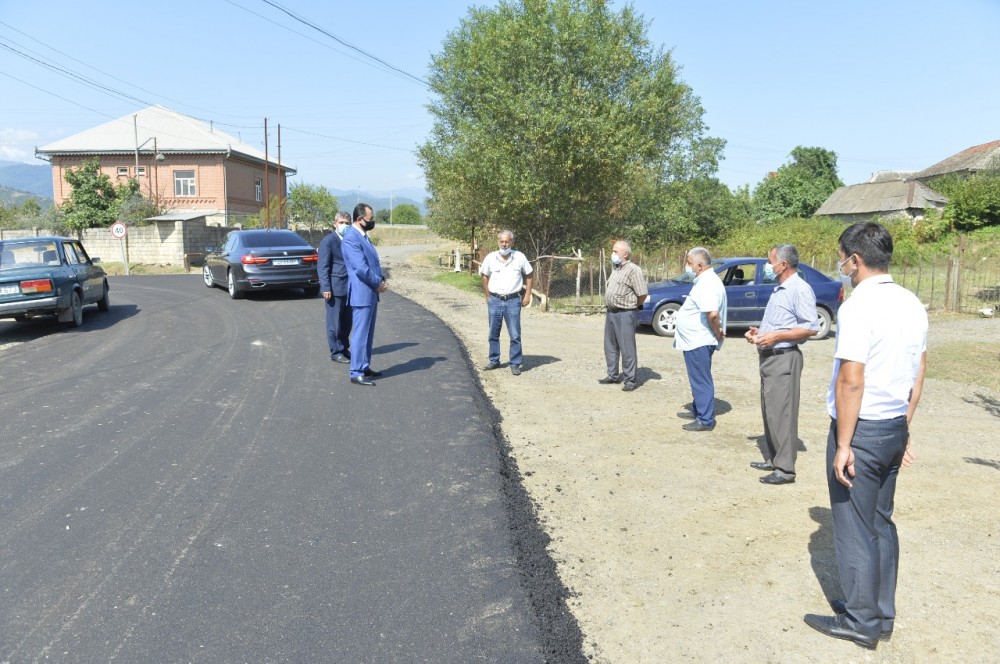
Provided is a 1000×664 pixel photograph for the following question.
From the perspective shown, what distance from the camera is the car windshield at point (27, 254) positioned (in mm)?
12445

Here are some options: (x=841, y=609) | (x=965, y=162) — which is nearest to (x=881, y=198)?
(x=965, y=162)

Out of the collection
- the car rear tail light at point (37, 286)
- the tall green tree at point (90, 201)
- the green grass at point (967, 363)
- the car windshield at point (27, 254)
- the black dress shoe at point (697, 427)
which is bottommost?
the black dress shoe at point (697, 427)

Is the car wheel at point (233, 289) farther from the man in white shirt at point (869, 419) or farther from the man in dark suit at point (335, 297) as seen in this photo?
the man in white shirt at point (869, 419)

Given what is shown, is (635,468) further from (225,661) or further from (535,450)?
(225,661)

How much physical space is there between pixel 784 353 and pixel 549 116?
13.5 metres

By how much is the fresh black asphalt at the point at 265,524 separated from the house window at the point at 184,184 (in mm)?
42024

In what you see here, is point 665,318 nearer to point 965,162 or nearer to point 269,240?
point 269,240

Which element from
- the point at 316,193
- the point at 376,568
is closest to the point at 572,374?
the point at 376,568

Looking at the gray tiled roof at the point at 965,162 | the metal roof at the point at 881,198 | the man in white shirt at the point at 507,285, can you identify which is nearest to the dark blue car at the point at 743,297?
the man in white shirt at the point at 507,285

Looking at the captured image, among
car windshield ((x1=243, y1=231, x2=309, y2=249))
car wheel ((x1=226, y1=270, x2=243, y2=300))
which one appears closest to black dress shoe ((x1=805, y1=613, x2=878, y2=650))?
car wheel ((x1=226, y1=270, x2=243, y2=300))

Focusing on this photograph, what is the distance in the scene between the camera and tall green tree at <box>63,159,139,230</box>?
38.0 m

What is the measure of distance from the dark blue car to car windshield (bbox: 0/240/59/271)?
10677 mm

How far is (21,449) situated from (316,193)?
44.4 metres

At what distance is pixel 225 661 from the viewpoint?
3.13 meters
